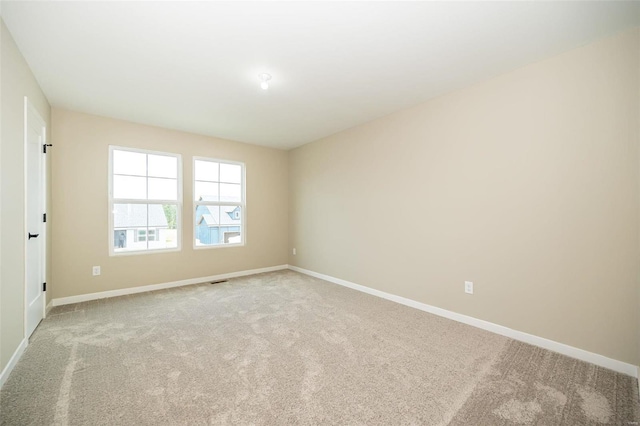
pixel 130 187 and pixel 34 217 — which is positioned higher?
pixel 130 187

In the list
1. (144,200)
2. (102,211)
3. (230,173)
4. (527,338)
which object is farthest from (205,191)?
(527,338)

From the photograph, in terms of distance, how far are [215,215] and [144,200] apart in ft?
3.69

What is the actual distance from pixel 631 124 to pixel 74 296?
237 inches

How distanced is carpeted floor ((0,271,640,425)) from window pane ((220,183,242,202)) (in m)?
2.37

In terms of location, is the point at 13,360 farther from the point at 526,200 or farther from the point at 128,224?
the point at 526,200

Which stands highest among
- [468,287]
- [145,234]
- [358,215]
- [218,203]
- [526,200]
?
[218,203]

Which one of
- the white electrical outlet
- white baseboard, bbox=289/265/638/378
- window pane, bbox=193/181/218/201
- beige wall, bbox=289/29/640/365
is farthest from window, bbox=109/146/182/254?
the white electrical outlet

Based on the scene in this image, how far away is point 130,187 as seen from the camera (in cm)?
407

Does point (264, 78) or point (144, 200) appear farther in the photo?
point (144, 200)

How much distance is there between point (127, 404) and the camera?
1.68 meters

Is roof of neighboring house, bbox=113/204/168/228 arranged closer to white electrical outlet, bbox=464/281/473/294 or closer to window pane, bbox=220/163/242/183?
window pane, bbox=220/163/242/183

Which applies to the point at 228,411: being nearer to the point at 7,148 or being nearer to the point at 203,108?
the point at 7,148

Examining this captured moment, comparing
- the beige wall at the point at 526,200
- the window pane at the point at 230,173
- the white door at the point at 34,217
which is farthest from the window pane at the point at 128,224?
the beige wall at the point at 526,200

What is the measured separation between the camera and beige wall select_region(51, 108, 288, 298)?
354cm
